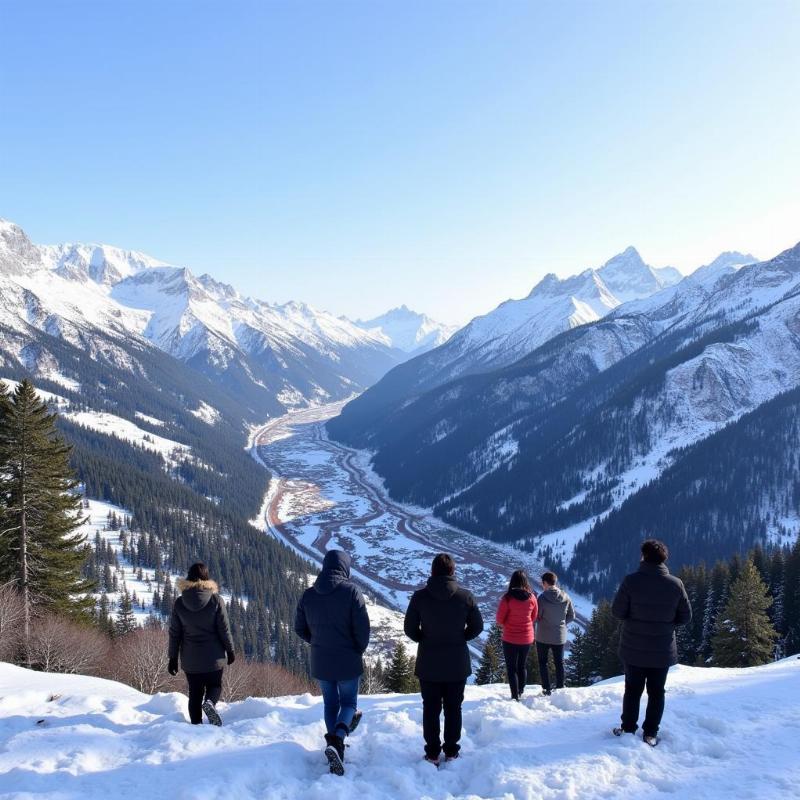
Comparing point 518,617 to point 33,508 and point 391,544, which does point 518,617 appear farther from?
point 391,544

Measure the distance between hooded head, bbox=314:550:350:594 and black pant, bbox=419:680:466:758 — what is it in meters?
2.30

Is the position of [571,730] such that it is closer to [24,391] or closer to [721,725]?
[721,725]

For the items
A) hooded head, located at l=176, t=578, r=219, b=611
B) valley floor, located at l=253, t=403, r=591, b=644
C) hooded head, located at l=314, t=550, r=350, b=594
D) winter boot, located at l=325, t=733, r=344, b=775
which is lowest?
valley floor, located at l=253, t=403, r=591, b=644

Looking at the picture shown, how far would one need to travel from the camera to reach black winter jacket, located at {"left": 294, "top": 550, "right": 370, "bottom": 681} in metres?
8.93

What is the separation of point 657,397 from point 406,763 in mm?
193367

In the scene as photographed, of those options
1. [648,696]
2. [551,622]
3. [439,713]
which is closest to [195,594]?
[439,713]

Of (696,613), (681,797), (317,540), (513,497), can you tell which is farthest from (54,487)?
(513,497)

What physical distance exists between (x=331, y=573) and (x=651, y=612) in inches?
228

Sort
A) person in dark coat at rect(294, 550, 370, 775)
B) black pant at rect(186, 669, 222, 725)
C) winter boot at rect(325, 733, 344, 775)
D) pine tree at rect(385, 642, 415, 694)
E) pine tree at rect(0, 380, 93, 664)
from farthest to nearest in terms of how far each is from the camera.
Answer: pine tree at rect(385, 642, 415, 694) → pine tree at rect(0, 380, 93, 664) → black pant at rect(186, 669, 222, 725) → person in dark coat at rect(294, 550, 370, 775) → winter boot at rect(325, 733, 344, 775)

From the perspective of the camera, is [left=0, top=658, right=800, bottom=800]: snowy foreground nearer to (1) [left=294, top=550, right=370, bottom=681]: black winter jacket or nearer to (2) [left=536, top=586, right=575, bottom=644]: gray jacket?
(2) [left=536, top=586, right=575, bottom=644]: gray jacket

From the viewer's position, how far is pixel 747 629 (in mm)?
36375

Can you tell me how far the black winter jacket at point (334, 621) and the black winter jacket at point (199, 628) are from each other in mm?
2530

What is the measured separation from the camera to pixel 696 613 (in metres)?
53.3

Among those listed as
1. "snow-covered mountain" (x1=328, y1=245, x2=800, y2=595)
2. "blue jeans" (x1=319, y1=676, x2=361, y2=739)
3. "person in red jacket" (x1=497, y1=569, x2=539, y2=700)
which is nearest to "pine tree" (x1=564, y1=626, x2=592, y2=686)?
"person in red jacket" (x1=497, y1=569, x2=539, y2=700)
